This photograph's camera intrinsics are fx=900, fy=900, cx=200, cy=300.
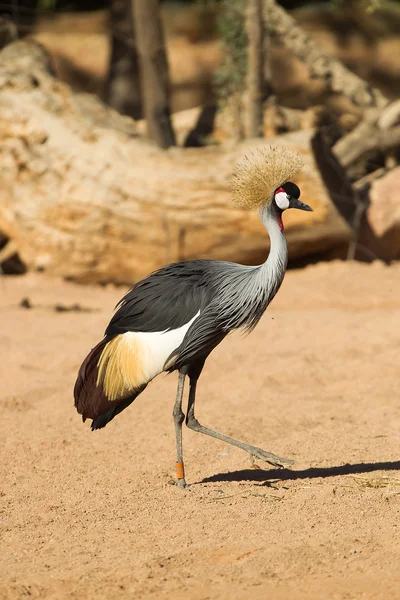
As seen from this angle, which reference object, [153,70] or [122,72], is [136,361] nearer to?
[153,70]

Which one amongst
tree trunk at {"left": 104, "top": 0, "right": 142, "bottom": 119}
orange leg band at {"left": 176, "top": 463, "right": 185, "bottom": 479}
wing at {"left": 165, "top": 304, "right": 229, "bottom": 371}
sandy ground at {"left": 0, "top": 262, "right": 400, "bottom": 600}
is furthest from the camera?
tree trunk at {"left": 104, "top": 0, "right": 142, "bottom": 119}

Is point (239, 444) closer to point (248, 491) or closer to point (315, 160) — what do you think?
point (248, 491)

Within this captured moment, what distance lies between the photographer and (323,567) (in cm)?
338

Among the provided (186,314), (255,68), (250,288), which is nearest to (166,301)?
(186,314)

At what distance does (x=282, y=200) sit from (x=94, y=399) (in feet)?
4.44

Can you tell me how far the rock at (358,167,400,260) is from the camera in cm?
919

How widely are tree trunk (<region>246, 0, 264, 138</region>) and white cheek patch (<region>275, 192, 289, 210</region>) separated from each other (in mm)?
5373

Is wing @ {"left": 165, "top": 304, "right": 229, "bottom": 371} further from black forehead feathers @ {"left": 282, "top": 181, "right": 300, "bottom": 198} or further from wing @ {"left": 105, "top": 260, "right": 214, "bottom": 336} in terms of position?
black forehead feathers @ {"left": 282, "top": 181, "right": 300, "bottom": 198}

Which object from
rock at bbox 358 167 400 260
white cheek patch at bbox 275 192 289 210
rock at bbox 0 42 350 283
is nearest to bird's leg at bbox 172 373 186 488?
white cheek patch at bbox 275 192 289 210

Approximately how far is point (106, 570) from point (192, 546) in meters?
0.37

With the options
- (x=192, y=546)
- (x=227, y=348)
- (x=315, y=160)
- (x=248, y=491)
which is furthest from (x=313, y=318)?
(x=192, y=546)

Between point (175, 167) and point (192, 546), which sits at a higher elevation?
point (192, 546)

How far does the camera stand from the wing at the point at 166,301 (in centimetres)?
436

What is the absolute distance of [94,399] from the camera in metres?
4.39
